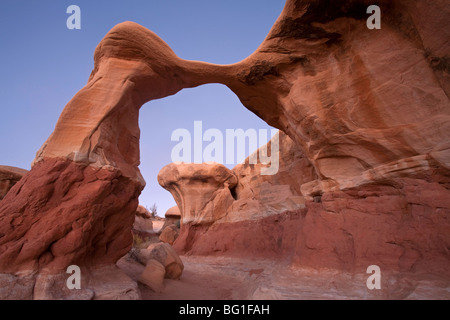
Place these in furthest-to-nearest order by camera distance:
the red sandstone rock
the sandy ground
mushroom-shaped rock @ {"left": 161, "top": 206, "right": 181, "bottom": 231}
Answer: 1. mushroom-shaped rock @ {"left": 161, "top": 206, "right": 181, "bottom": 231}
2. the red sandstone rock
3. the sandy ground

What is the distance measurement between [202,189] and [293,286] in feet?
33.7

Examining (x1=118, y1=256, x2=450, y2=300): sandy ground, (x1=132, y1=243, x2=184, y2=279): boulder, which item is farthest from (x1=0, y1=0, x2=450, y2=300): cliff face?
(x1=132, y1=243, x2=184, y2=279): boulder

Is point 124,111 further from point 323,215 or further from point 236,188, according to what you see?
point 236,188

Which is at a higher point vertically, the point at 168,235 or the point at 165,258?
the point at 168,235

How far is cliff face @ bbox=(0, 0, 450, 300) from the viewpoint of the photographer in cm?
429

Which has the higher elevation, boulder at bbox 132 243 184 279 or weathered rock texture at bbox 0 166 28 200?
weathered rock texture at bbox 0 166 28 200

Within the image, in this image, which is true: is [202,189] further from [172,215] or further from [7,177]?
[172,215]

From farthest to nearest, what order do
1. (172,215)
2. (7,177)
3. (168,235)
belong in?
(172,215), (168,235), (7,177)

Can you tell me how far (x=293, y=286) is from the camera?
4922mm

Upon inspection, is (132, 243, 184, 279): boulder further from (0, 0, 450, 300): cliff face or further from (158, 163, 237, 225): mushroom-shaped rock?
(158, 163, 237, 225): mushroom-shaped rock

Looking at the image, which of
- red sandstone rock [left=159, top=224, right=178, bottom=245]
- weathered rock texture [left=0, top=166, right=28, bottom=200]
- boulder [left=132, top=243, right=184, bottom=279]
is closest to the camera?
boulder [left=132, top=243, right=184, bottom=279]

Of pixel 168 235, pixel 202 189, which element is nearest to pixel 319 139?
pixel 202 189

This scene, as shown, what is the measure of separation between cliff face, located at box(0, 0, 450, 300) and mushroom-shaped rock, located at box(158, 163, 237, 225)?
8.09 m

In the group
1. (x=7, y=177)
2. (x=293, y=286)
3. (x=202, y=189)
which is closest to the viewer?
(x=293, y=286)
